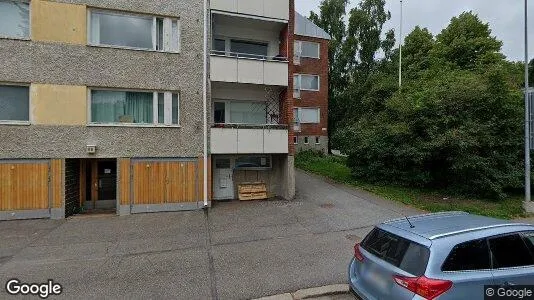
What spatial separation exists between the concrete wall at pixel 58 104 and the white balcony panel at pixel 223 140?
14.0ft

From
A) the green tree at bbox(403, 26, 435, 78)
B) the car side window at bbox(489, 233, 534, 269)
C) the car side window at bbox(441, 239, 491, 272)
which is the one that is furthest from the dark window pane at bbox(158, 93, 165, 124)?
the green tree at bbox(403, 26, 435, 78)

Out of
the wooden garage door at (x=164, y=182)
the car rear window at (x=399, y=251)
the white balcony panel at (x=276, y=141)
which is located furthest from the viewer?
the white balcony panel at (x=276, y=141)

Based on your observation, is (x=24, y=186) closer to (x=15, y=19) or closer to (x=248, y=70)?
(x=15, y=19)

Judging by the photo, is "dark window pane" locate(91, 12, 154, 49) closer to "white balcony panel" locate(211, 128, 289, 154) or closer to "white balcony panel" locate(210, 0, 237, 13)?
"white balcony panel" locate(210, 0, 237, 13)

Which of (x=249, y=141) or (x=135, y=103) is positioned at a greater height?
(x=135, y=103)

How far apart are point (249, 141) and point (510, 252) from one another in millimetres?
8811

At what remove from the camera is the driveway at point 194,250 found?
5.41 metres

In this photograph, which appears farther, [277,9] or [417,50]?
[417,50]

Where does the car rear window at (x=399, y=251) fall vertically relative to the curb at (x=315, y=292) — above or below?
above

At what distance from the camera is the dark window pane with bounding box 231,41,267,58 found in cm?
1306

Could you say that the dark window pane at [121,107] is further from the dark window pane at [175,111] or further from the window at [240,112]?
the window at [240,112]

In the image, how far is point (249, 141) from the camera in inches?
456

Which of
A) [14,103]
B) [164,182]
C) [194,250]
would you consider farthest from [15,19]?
[194,250]

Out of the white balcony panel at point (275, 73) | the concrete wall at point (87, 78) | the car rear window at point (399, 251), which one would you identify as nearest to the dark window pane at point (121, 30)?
the concrete wall at point (87, 78)
